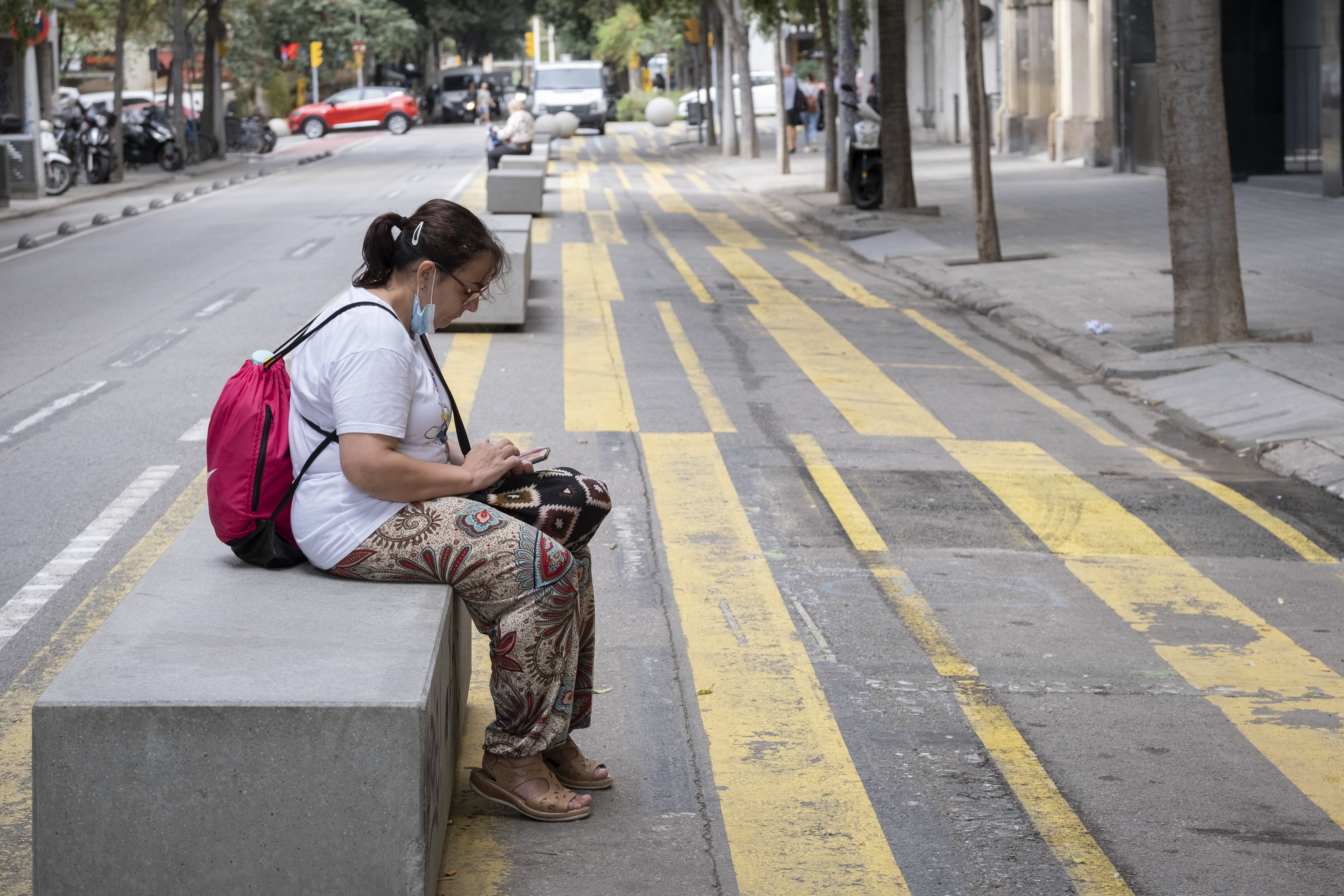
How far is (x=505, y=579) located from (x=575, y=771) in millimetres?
633

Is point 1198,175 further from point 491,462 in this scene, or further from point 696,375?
point 491,462

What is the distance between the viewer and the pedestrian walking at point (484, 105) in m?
60.1

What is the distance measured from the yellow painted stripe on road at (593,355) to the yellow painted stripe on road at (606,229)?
217 cm

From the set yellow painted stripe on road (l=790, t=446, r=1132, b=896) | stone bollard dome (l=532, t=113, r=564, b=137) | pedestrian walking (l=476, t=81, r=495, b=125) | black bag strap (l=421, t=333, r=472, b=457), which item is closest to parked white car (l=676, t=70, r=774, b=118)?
pedestrian walking (l=476, t=81, r=495, b=125)

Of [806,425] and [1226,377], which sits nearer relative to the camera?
[806,425]

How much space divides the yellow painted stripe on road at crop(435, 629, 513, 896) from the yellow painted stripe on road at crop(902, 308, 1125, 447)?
Answer: 16.8ft

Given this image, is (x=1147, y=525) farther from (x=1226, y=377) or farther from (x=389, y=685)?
(x=389, y=685)

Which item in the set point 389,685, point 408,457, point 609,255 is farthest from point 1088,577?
point 609,255

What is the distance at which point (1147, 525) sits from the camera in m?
6.83

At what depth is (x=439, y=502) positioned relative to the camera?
3.79 meters

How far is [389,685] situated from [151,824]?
1.69 feet

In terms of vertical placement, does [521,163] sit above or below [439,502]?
above

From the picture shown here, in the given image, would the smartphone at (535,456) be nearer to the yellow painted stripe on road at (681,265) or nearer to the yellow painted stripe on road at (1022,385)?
the yellow painted stripe on road at (1022,385)

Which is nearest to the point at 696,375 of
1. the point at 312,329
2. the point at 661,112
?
the point at 312,329
